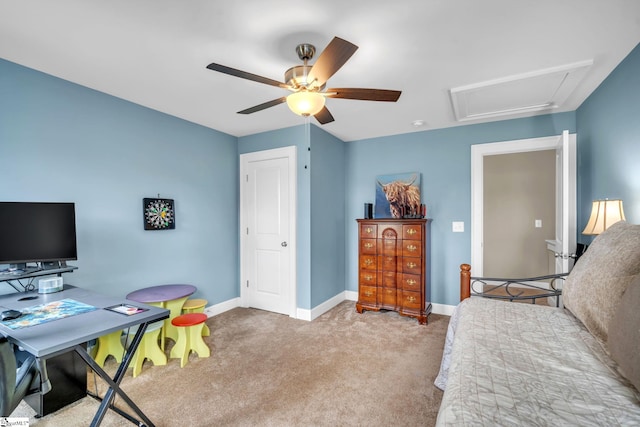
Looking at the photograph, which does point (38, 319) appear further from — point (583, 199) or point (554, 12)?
point (583, 199)

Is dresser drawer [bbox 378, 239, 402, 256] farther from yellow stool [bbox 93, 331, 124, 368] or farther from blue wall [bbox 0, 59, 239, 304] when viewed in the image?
yellow stool [bbox 93, 331, 124, 368]

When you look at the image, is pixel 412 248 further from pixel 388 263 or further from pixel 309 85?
pixel 309 85

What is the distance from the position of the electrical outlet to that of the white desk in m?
3.33

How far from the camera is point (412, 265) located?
351 centimetres

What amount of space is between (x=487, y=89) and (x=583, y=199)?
1525 mm

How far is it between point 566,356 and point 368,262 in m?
2.46

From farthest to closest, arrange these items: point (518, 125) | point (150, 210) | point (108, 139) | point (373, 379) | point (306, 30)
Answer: point (518, 125) → point (150, 210) → point (108, 139) → point (373, 379) → point (306, 30)

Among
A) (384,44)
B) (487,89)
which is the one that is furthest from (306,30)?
(487,89)

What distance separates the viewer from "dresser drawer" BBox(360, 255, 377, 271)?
12.3 feet

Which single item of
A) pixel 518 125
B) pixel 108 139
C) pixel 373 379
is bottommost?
pixel 373 379

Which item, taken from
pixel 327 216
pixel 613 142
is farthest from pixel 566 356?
pixel 327 216

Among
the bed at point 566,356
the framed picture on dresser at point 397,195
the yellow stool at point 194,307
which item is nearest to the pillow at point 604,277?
the bed at point 566,356

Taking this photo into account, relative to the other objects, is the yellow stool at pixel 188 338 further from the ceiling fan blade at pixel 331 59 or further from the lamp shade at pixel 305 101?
the ceiling fan blade at pixel 331 59

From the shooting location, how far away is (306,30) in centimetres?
180
